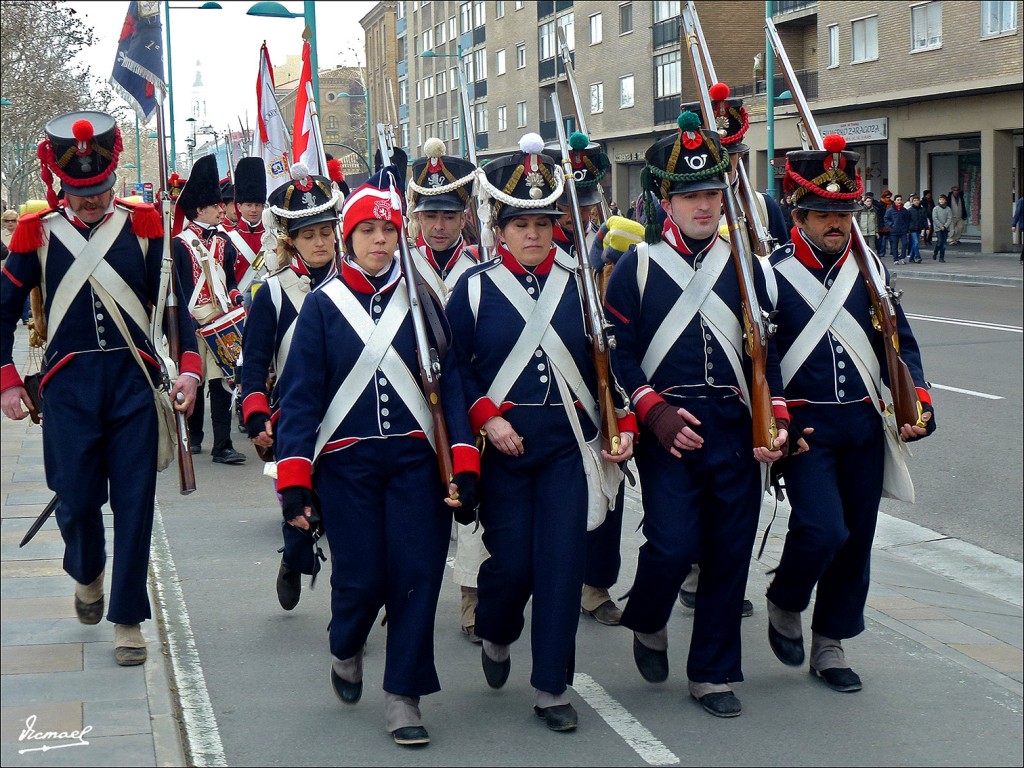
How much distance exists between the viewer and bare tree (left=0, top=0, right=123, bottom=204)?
2462 centimetres

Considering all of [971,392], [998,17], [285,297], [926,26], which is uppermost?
[926,26]

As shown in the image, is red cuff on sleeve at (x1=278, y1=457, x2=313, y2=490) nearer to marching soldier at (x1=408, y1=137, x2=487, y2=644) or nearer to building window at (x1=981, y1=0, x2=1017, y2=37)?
marching soldier at (x1=408, y1=137, x2=487, y2=644)

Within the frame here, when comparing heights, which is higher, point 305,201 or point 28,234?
point 305,201

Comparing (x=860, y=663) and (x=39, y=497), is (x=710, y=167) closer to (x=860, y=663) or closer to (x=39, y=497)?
(x=860, y=663)

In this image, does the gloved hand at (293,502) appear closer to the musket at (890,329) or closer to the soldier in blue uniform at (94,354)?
the soldier in blue uniform at (94,354)

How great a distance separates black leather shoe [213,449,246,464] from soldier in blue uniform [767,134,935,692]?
614 cm

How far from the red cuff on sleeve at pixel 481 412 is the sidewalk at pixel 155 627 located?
121 centimetres

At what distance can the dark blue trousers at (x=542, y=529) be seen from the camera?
191 inches

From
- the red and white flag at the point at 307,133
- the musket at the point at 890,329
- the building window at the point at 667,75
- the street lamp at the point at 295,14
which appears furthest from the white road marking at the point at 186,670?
the building window at the point at 667,75

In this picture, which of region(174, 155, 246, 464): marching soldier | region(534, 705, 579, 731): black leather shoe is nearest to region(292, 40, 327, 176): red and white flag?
region(174, 155, 246, 464): marching soldier

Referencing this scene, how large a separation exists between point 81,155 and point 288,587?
2.17 meters

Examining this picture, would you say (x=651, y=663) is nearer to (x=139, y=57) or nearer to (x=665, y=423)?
(x=665, y=423)

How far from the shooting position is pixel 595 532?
621 cm

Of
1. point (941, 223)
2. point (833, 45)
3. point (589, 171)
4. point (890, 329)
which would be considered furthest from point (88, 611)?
point (833, 45)
